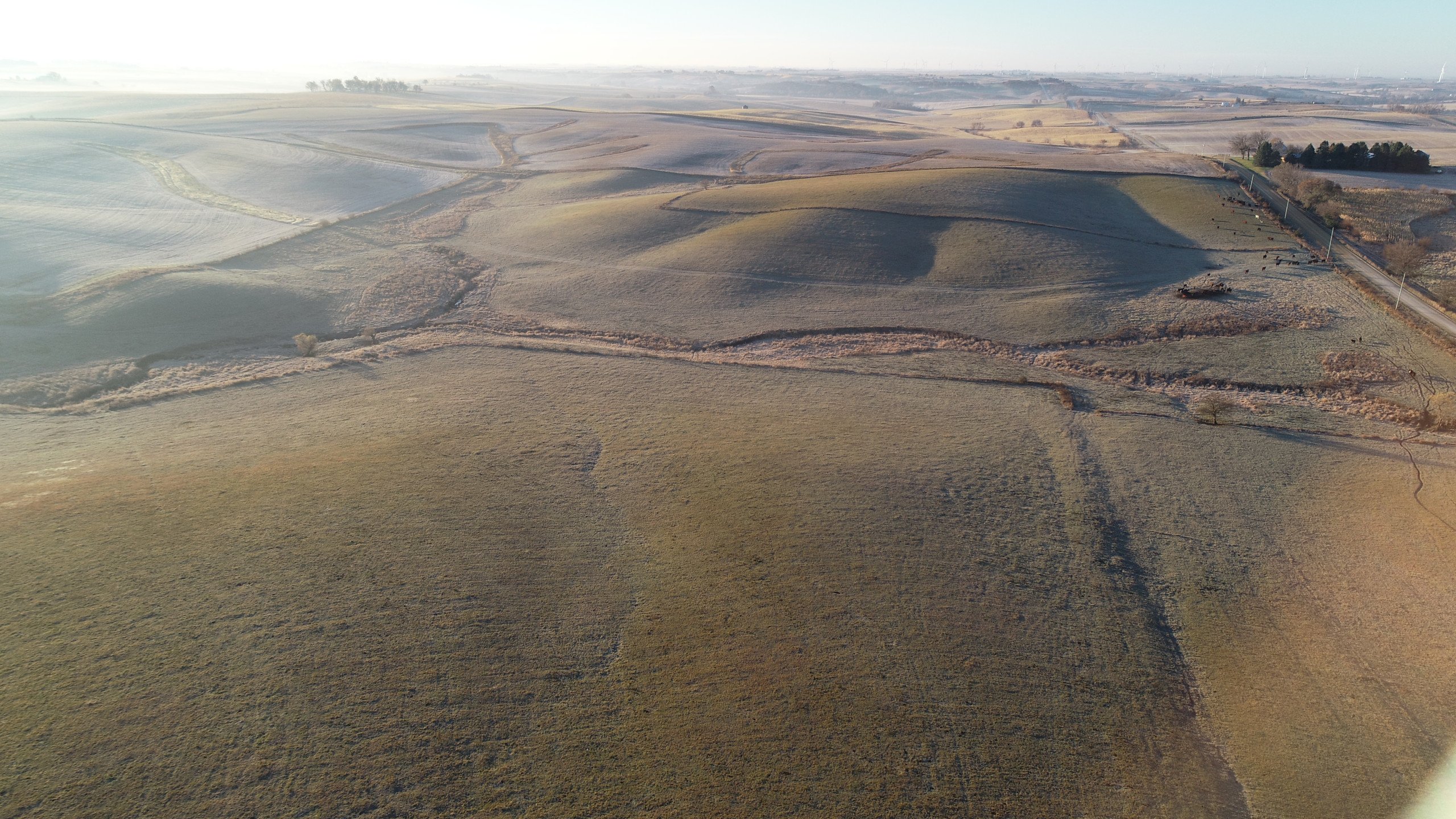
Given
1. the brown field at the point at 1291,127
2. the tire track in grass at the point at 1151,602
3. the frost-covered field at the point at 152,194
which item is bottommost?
the tire track in grass at the point at 1151,602

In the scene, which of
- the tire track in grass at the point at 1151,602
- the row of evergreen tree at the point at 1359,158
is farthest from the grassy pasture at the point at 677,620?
the row of evergreen tree at the point at 1359,158

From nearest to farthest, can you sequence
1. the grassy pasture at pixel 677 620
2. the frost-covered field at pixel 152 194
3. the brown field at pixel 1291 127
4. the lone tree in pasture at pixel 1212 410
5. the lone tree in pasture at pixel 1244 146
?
the grassy pasture at pixel 677 620, the lone tree in pasture at pixel 1212 410, the frost-covered field at pixel 152 194, the lone tree in pasture at pixel 1244 146, the brown field at pixel 1291 127

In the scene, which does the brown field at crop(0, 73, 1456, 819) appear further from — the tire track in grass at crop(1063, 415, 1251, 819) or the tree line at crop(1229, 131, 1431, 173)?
the tree line at crop(1229, 131, 1431, 173)

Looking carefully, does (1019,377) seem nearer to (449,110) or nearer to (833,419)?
(833,419)

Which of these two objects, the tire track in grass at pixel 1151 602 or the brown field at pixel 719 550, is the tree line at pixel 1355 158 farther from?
the tire track in grass at pixel 1151 602

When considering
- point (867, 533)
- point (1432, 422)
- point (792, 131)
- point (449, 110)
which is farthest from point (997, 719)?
point (449, 110)
